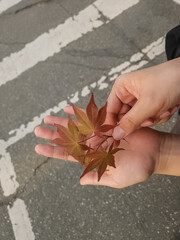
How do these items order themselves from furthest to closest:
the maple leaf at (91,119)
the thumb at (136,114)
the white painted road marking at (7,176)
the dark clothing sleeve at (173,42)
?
the white painted road marking at (7,176) < the dark clothing sleeve at (173,42) < the thumb at (136,114) < the maple leaf at (91,119)

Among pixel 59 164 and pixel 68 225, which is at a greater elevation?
pixel 59 164

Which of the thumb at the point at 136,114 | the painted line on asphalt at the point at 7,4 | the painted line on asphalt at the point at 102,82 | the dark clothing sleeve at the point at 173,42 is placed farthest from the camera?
the painted line on asphalt at the point at 7,4

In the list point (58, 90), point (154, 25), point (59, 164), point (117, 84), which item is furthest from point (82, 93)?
point (154, 25)

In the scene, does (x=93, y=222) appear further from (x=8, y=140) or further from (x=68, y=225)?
(x=8, y=140)

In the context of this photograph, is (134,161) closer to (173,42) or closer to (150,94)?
(150,94)

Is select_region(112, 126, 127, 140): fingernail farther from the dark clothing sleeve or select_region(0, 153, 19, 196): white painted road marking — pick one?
select_region(0, 153, 19, 196): white painted road marking

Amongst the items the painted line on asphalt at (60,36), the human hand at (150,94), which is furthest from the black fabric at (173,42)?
the painted line on asphalt at (60,36)

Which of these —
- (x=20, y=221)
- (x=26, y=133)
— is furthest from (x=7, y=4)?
(x=20, y=221)

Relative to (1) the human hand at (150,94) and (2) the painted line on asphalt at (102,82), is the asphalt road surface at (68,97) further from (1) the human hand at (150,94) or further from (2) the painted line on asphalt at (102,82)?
(1) the human hand at (150,94)
